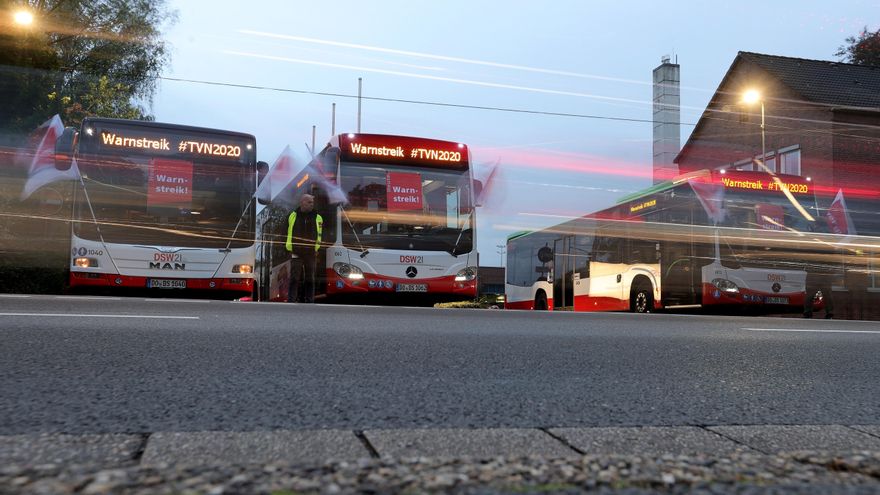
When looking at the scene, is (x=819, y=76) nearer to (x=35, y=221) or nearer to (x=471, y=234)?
(x=471, y=234)

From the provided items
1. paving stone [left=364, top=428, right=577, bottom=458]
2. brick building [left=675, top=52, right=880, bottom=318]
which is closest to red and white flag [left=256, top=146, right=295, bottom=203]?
paving stone [left=364, top=428, right=577, bottom=458]

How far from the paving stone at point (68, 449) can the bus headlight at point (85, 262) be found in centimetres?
1096

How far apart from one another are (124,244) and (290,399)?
10557 millimetres

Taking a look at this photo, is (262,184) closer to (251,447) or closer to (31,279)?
(31,279)

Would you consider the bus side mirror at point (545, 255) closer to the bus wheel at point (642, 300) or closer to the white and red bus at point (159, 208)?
the bus wheel at point (642, 300)

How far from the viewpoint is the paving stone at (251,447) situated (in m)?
2.38

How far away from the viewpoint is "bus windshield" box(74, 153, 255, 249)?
503 inches

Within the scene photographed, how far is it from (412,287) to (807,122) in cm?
2245

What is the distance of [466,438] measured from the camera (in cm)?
280

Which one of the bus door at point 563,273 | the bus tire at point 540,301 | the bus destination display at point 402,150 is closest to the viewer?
the bus destination display at point 402,150

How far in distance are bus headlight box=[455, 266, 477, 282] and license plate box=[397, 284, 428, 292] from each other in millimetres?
660

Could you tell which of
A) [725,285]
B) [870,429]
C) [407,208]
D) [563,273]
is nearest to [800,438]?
[870,429]

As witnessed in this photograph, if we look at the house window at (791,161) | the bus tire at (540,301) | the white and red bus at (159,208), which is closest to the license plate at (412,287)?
the white and red bus at (159,208)

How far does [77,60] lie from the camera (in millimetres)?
26484
